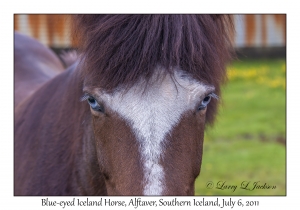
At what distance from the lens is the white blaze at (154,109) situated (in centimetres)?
208

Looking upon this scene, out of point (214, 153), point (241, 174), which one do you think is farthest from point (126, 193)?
point (214, 153)

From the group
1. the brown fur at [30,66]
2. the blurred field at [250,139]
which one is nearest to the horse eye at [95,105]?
the brown fur at [30,66]

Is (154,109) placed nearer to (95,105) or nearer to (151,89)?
(151,89)

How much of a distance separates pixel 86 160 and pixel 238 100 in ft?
24.2

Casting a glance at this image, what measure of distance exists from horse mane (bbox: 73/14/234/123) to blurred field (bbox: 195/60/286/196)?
6.50 ft

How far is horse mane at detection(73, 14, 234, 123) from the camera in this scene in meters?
2.22

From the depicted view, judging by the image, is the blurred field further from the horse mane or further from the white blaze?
the white blaze

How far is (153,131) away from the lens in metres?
2.12

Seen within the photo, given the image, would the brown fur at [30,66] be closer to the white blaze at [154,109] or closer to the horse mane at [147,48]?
the horse mane at [147,48]

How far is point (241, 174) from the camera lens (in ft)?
21.2

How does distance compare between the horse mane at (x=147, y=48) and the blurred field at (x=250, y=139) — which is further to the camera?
the blurred field at (x=250, y=139)

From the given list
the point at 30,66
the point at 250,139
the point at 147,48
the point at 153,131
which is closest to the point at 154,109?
the point at 153,131

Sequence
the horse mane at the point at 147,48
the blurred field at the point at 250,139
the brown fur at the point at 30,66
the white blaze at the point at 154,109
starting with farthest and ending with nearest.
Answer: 1. the blurred field at the point at 250,139
2. the brown fur at the point at 30,66
3. the horse mane at the point at 147,48
4. the white blaze at the point at 154,109
